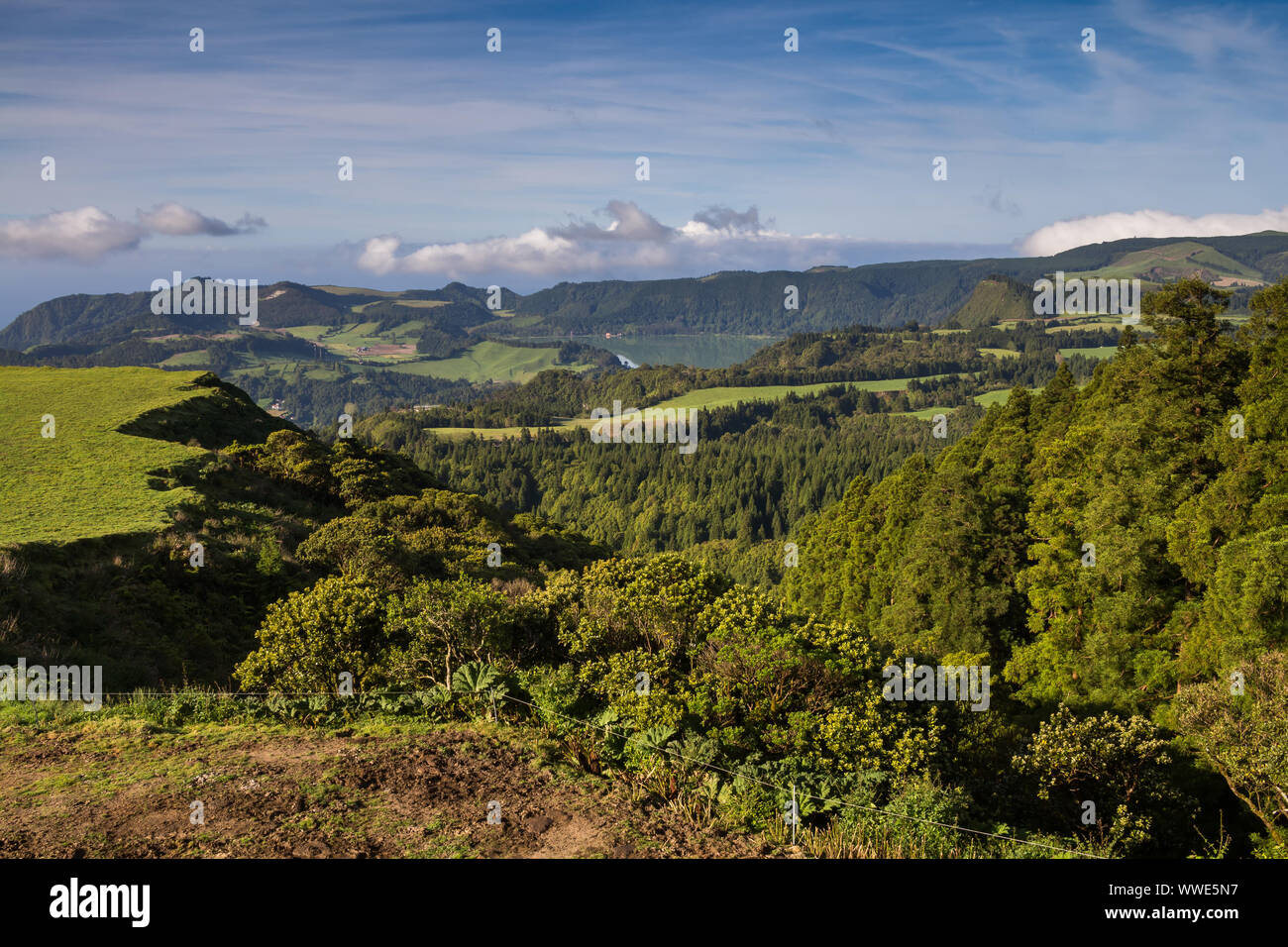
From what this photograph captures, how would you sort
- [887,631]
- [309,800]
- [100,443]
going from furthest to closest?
[887,631], [100,443], [309,800]

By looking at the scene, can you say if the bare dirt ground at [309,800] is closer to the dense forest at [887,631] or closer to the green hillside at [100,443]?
the dense forest at [887,631]

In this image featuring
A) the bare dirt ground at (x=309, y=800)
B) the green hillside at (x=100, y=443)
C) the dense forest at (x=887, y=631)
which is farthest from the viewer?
the green hillside at (x=100, y=443)

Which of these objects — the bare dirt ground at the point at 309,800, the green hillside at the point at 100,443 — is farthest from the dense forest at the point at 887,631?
the green hillside at the point at 100,443

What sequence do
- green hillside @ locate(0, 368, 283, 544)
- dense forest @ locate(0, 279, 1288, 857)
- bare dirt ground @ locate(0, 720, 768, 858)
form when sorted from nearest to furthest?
Result: 1. bare dirt ground @ locate(0, 720, 768, 858)
2. dense forest @ locate(0, 279, 1288, 857)
3. green hillside @ locate(0, 368, 283, 544)

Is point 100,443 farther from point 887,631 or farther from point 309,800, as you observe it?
point 887,631

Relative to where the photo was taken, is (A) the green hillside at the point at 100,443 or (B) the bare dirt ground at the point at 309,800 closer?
(B) the bare dirt ground at the point at 309,800

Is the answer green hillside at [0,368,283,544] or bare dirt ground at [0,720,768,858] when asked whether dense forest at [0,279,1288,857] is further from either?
green hillside at [0,368,283,544]

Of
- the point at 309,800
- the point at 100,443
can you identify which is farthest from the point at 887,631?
the point at 100,443

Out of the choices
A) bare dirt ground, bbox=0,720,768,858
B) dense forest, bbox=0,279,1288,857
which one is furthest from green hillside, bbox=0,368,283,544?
bare dirt ground, bbox=0,720,768,858
